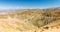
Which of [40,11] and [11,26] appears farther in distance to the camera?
[40,11]

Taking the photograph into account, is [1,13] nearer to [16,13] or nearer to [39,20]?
[16,13]

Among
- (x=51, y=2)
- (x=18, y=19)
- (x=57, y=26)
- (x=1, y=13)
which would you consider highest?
(x=51, y=2)

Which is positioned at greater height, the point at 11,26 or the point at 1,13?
the point at 1,13

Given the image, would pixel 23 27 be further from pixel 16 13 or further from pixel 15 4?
pixel 15 4

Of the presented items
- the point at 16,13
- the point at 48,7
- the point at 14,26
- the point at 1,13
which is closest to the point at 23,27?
the point at 14,26

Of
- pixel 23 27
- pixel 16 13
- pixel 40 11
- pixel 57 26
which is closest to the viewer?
pixel 57 26

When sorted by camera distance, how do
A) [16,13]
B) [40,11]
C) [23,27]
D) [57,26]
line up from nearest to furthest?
1. [57,26]
2. [23,27]
3. [16,13]
4. [40,11]
